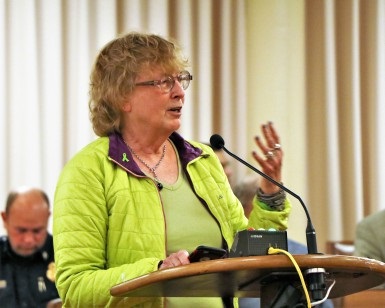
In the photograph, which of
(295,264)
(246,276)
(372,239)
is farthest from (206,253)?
(372,239)

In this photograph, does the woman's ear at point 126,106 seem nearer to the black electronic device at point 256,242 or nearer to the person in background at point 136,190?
the person in background at point 136,190

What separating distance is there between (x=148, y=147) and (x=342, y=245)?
2.44 metres

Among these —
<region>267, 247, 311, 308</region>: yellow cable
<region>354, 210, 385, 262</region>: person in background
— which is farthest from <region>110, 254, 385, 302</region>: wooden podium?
<region>354, 210, 385, 262</region>: person in background

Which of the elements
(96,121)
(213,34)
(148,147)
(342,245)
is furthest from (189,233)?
(213,34)

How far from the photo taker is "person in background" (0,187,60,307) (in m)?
4.15

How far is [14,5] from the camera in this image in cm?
493

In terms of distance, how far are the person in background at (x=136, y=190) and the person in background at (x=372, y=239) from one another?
1.55 meters

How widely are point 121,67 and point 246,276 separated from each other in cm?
80

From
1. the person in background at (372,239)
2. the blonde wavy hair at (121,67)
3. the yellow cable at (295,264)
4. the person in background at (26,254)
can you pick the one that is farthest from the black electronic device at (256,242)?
the person in background at (26,254)

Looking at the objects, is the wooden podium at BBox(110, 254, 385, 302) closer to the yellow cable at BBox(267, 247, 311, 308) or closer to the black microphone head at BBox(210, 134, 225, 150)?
the yellow cable at BBox(267, 247, 311, 308)

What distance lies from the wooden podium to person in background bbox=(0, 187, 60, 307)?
2351 mm

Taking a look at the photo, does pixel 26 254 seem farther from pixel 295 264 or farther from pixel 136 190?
pixel 295 264

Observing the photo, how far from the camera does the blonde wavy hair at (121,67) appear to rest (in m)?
2.32

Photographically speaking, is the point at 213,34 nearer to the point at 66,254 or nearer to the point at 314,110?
the point at 314,110
